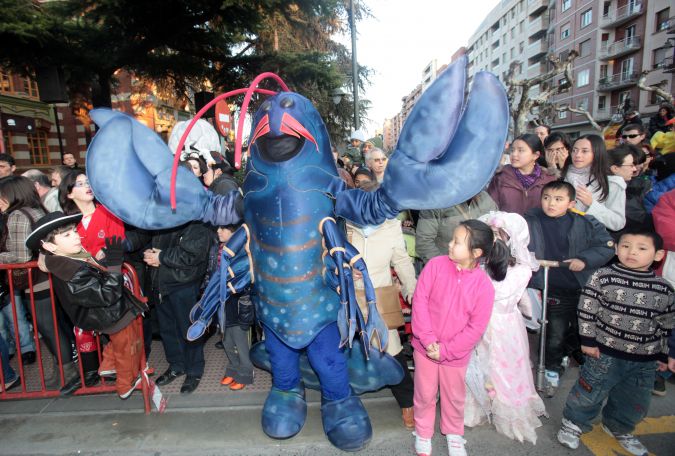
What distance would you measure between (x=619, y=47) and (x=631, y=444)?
32.2 meters

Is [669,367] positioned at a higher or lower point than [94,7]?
lower

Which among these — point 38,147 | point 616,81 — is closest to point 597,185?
point 38,147

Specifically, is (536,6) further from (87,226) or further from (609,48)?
(87,226)

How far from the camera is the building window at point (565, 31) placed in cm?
3142

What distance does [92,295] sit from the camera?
7.90 ft

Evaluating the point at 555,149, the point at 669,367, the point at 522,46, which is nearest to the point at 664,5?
the point at 522,46

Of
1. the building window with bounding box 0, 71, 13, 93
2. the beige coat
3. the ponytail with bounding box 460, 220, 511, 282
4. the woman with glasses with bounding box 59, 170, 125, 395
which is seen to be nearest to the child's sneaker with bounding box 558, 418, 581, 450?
the ponytail with bounding box 460, 220, 511, 282

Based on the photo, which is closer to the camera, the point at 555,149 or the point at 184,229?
the point at 184,229

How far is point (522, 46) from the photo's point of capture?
39.2 meters

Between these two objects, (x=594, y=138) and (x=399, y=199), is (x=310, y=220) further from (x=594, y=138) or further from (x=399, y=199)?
(x=594, y=138)

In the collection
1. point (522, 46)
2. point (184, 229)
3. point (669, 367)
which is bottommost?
point (669, 367)

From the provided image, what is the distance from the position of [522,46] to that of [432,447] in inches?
1769

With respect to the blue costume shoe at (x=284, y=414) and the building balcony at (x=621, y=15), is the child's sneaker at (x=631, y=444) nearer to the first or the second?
the blue costume shoe at (x=284, y=414)

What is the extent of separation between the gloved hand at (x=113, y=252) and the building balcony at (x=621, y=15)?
1262 inches
